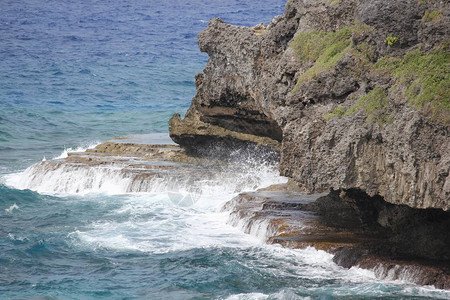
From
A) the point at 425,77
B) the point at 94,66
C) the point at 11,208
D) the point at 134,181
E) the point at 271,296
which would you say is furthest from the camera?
the point at 94,66

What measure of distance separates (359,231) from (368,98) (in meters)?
3.69

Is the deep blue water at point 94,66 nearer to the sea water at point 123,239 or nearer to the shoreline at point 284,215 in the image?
the sea water at point 123,239

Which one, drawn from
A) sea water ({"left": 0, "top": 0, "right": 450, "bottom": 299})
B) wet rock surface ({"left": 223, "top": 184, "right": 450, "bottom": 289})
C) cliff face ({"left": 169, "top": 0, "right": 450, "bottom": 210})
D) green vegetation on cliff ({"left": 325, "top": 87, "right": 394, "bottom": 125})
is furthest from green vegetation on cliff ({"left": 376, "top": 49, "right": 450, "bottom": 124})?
sea water ({"left": 0, "top": 0, "right": 450, "bottom": 299})

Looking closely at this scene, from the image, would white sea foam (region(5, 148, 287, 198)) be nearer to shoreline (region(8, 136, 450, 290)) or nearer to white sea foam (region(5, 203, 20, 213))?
shoreline (region(8, 136, 450, 290))

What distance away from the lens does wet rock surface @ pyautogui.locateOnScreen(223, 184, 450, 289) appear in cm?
1438

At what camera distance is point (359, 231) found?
55.4 feet

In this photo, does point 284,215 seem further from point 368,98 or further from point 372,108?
point 372,108

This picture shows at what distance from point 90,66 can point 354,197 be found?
55092mm

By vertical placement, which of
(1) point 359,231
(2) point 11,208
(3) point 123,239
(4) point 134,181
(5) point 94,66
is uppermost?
(5) point 94,66

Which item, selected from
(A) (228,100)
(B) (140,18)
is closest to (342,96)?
(A) (228,100)

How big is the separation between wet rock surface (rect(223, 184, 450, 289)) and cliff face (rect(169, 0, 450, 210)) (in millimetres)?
1620

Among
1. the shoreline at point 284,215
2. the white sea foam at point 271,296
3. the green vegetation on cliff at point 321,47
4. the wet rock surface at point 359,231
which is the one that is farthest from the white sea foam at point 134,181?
the white sea foam at point 271,296

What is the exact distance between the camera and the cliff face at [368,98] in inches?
515

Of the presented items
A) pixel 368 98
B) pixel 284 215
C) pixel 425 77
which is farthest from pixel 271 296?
pixel 425 77
